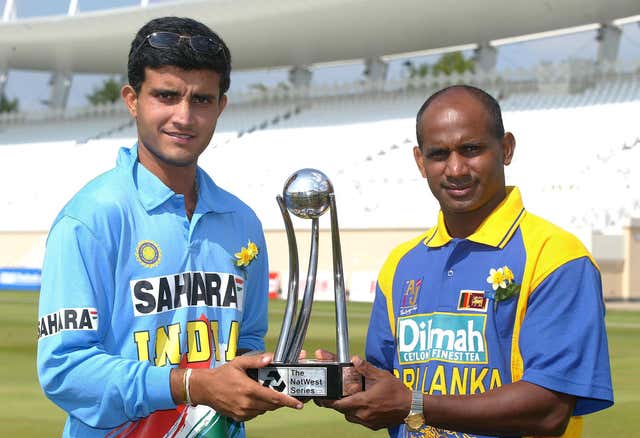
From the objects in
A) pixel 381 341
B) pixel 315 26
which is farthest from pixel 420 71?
pixel 381 341

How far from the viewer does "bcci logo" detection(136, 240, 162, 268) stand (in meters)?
3.21

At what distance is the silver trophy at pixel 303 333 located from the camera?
2775mm

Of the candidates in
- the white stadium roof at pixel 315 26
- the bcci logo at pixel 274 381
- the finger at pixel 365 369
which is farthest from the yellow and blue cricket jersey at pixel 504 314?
the white stadium roof at pixel 315 26

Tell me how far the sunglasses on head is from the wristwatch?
1.13 meters

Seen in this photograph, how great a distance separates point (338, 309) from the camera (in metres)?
2.82

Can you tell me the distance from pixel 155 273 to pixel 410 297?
753 millimetres

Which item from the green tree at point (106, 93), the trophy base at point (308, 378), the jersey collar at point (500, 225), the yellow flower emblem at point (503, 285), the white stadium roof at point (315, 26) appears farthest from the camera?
the green tree at point (106, 93)

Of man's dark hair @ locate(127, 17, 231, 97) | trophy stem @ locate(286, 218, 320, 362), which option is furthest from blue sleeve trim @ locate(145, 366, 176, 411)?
man's dark hair @ locate(127, 17, 231, 97)

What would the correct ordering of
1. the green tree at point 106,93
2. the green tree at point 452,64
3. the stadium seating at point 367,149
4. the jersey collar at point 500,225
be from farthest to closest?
the green tree at point 106,93 → the green tree at point 452,64 → the stadium seating at point 367,149 → the jersey collar at point 500,225

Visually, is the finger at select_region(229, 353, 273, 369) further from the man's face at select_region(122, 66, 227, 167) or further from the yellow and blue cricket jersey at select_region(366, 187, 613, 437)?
the man's face at select_region(122, 66, 227, 167)

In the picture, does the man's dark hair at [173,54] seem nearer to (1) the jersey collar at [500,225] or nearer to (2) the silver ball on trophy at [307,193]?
(2) the silver ball on trophy at [307,193]

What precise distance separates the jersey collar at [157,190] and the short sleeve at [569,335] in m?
1.02

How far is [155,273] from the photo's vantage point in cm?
323

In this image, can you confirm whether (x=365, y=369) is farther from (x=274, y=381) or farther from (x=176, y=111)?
(x=176, y=111)
